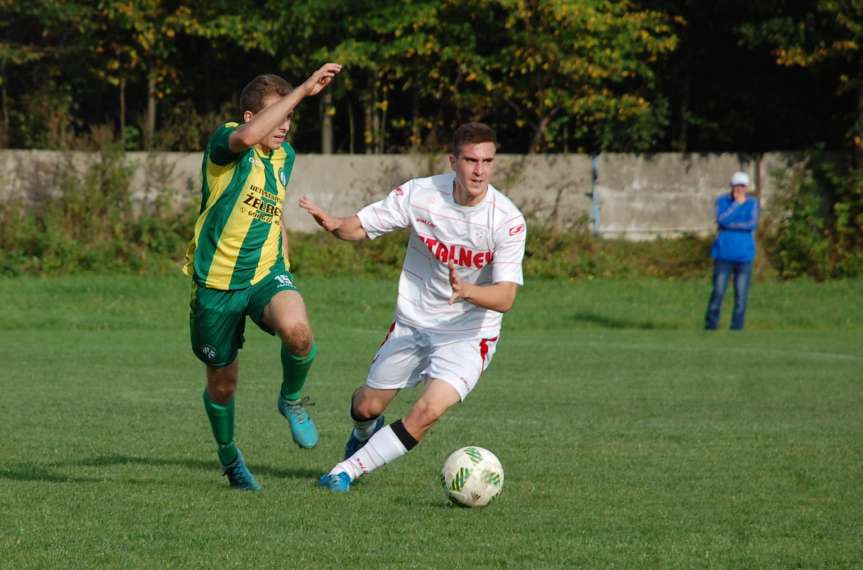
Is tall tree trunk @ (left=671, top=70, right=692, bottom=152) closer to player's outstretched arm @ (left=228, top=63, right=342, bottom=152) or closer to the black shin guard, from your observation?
the black shin guard

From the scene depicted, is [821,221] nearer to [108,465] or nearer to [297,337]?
[108,465]

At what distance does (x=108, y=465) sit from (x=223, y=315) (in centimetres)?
151

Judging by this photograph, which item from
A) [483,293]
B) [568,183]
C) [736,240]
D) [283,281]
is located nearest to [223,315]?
[283,281]

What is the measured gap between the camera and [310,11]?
2862 cm

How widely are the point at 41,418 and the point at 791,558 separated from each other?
6382mm

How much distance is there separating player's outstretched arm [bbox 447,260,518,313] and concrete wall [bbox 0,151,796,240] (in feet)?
62.6

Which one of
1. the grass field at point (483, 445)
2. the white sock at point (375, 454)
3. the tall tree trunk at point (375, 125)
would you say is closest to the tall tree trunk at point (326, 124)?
the tall tree trunk at point (375, 125)

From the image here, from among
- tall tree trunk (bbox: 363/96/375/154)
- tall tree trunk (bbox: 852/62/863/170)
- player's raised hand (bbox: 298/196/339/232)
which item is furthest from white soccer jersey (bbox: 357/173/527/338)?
tall tree trunk (bbox: 363/96/375/154)

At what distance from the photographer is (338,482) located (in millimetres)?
7309

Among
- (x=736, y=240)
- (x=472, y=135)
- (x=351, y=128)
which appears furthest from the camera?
(x=351, y=128)

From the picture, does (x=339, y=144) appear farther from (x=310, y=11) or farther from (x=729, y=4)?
(x=729, y=4)

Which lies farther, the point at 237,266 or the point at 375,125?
the point at 375,125

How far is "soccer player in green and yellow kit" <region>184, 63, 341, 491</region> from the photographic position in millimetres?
7309

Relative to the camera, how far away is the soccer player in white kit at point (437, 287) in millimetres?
7301
